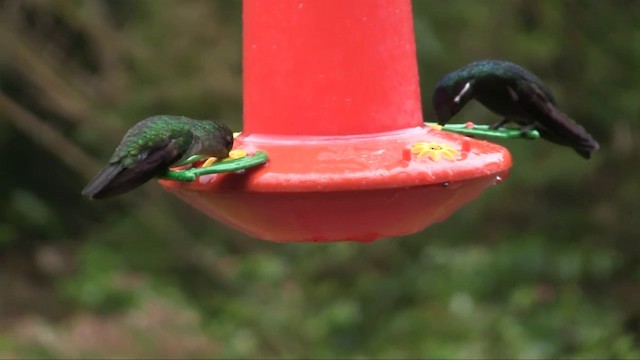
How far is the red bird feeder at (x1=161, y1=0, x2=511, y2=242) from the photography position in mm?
1727

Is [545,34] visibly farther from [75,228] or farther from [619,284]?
[75,228]

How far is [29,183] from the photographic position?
7168 millimetres

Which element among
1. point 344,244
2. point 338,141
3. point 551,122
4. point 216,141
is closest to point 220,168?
point 216,141

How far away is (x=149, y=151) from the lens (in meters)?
1.61

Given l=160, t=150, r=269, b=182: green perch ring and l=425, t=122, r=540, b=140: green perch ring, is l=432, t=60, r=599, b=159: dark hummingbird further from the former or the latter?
l=160, t=150, r=269, b=182: green perch ring

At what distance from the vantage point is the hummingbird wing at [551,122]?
2119mm

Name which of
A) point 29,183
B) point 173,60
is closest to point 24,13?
point 173,60

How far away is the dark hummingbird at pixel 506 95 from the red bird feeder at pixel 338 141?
0.07 m

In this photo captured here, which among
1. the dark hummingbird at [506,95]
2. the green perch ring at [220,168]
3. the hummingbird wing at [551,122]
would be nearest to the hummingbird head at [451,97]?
the dark hummingbird at [506,95]

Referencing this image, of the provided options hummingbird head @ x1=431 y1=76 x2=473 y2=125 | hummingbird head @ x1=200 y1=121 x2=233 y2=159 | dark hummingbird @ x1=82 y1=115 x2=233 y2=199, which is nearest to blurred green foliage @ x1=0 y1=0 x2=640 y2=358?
hummingbird head @ x1=431 y1=76 x2=473 y2=125

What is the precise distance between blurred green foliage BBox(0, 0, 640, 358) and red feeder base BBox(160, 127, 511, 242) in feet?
7.60

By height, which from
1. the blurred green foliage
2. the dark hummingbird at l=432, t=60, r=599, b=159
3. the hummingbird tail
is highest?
the dark hummingbird at l=432, t=60, r=599, b=159

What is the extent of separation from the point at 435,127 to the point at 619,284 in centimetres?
325

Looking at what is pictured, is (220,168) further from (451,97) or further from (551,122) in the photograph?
(551,122)
